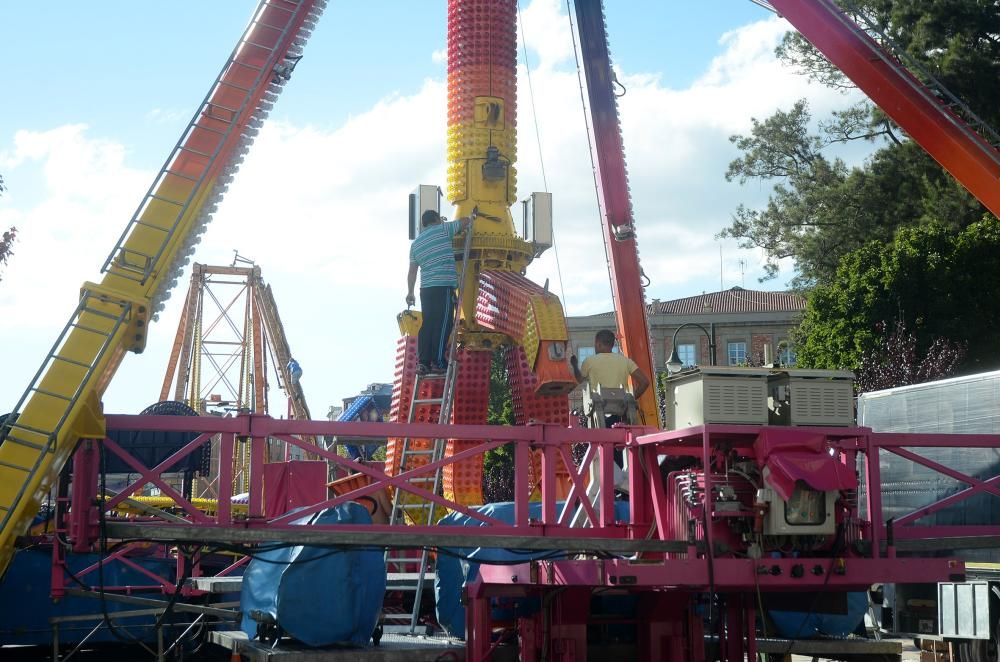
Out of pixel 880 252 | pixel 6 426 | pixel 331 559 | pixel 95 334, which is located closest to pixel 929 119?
pixel 331 559

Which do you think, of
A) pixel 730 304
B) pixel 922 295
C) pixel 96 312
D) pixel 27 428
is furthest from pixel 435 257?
pixel 730 304

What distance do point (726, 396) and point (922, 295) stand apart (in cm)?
3422

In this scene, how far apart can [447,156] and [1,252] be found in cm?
626

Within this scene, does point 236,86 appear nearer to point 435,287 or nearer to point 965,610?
point 435,287

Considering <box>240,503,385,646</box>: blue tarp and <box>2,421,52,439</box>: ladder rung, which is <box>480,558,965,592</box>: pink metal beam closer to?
<box>240,503,385,646</box>: blue tarp

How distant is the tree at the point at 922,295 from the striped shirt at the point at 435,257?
92.6ft

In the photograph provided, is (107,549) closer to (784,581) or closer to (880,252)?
(784,581)

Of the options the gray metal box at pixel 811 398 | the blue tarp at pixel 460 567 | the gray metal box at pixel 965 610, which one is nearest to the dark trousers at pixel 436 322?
the blue tarp at pixel 460 567

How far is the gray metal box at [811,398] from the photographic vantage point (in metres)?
11.0

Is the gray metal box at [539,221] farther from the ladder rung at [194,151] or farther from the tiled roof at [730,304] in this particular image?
the tiled roof at [730,304]

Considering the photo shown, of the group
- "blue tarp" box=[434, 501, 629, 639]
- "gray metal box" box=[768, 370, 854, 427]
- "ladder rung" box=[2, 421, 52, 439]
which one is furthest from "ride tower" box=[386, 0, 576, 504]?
"ladder rung" box=[2, 421, 52, 439]

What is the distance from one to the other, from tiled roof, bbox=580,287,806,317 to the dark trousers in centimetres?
6754

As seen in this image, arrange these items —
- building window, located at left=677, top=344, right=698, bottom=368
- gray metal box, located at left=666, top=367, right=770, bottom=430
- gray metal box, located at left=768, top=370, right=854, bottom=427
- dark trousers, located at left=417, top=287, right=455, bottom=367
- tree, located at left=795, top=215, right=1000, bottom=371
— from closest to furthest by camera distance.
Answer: gray metal box, located at left=666, top=367, right=770, bottom=430 → gray metal box, located at left=768, top=370, right=854, bottom=427 → dark trousers, located at left=417, top=287, right=455, bottom=367 → tree, located at left=795, top=215, right=1000, bottom=371 → building window, located at left=677, top=344, right=698, bottom=368

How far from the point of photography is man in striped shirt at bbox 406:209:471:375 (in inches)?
595
